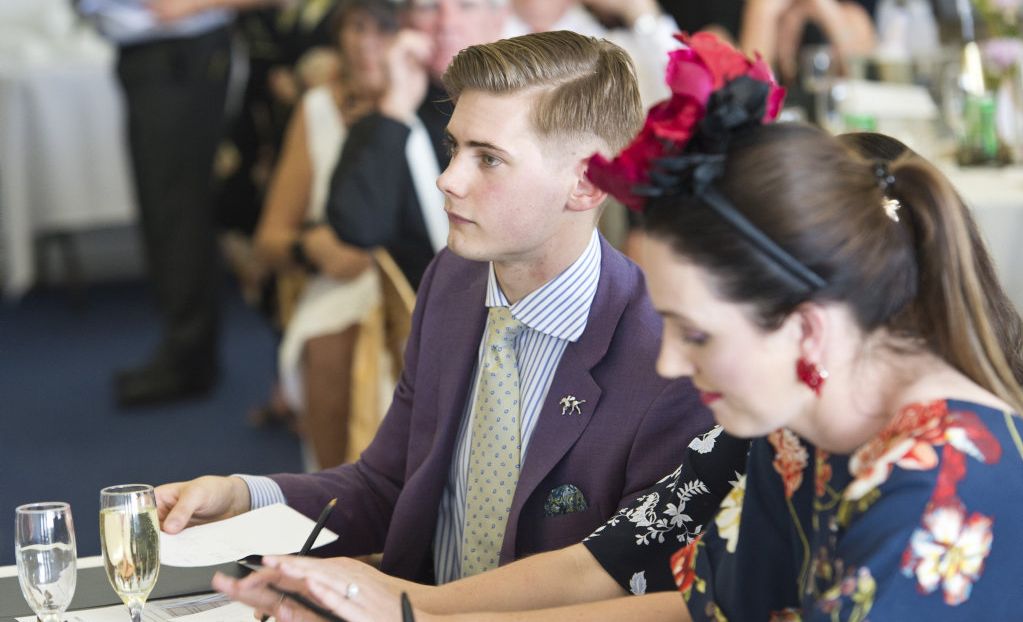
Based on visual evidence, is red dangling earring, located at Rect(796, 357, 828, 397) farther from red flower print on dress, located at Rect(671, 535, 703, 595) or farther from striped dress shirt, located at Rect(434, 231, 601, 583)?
striped dress shirt, located at Rect(434, 231, 601, 583)

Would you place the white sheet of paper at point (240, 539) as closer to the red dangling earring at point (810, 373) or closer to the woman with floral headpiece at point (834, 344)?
the woman with floral headpiece at point (834, 344)

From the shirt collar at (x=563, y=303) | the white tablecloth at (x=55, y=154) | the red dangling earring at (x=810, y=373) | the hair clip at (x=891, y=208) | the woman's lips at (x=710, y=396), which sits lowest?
the white tablecloth at (x=55, y=154)

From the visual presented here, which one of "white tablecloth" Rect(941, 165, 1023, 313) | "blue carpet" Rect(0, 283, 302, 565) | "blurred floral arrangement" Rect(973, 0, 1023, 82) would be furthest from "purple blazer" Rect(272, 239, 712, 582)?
"blurred floral arrangement" Rect(973, 0, 1023, 82)

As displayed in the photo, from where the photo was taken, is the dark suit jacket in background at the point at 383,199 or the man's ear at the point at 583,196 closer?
the man's ear at the point at 583,196

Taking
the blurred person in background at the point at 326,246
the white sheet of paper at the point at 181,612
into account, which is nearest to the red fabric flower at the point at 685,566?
the white sheet of paper at the point at 181,612

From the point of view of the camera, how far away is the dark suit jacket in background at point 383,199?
321 centimetres

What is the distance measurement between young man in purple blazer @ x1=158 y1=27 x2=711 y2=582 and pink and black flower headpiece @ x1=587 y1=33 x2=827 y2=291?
0.45m

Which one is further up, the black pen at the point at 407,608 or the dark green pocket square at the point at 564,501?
the black pen at the point at 407,608

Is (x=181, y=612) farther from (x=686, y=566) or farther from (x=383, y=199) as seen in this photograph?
(x=383, y=199)

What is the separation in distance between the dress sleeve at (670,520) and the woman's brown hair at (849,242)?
32 cm

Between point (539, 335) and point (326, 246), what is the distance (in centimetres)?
207

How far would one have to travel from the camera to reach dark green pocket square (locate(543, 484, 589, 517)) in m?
1.57

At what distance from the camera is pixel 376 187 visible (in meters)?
3.21

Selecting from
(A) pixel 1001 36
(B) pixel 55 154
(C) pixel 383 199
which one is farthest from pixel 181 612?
(B) pixel 55 154
